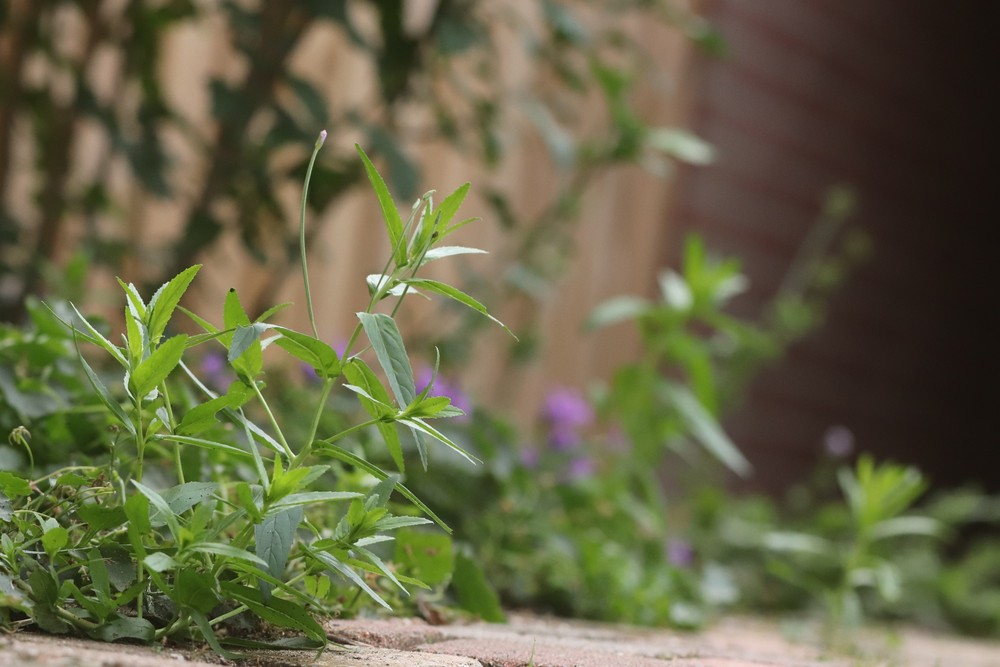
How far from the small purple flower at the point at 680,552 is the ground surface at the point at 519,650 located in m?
0.34

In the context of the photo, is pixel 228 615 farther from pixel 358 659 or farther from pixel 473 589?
pixel 473 589

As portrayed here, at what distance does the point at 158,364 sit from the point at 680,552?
5.63ft

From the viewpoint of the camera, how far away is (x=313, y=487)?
1.25m

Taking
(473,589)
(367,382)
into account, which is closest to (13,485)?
(367,382)

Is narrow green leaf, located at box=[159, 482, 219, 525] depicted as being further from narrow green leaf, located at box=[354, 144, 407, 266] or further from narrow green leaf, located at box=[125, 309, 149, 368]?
narrow green leaf, located at box=[354, 144, 407, 266]

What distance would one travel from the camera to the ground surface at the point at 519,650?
76 centimetres

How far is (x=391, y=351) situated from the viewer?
793 millimetres

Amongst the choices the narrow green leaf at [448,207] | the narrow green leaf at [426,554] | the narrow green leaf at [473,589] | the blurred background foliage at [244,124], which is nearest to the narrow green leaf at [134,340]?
the narrow green leaf at [448,207]

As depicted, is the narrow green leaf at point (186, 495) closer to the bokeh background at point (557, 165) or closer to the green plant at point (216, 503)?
the green plant at point (216, 503)

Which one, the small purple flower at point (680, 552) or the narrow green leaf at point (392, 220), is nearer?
the narrow green leaf at point (392, 220)

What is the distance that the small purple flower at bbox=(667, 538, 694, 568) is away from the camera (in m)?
2.24

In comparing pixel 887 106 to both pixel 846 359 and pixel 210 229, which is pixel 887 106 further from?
pixel 210 229

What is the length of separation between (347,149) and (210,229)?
54 centimetres

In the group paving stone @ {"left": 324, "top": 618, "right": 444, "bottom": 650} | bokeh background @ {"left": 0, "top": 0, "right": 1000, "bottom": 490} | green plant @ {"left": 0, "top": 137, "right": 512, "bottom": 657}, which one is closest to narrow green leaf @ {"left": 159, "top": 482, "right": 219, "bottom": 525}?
green plant @ {"left": 0, "top": 137, "right": 512, "bottom": 657}
